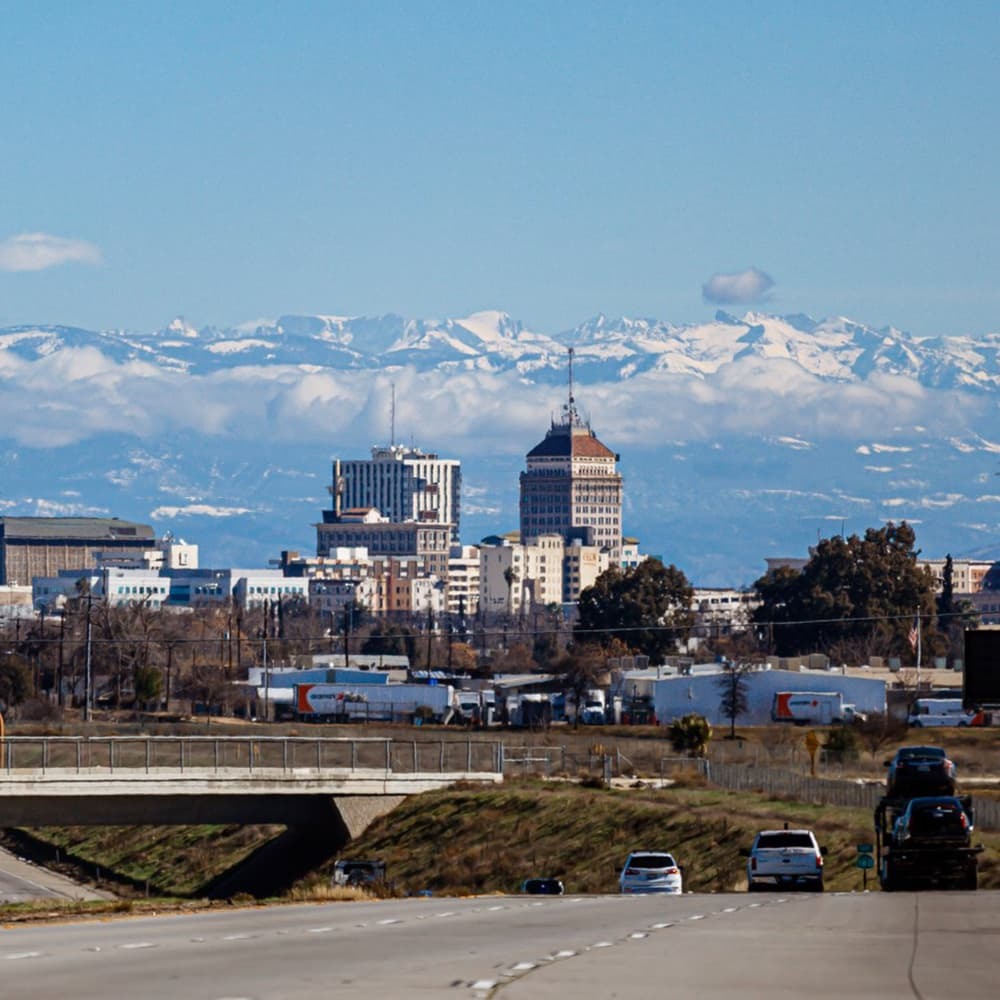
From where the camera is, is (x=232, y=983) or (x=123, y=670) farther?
(x=123, y=670)

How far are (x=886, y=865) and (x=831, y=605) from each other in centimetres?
13513

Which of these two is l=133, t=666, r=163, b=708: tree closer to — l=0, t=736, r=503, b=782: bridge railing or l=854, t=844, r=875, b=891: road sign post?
l=0, t=736, r=503, b=782: bridge railing

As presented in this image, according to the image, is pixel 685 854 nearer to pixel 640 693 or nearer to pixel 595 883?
pixel 595 883

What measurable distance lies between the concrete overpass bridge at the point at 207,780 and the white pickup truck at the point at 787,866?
2763cm

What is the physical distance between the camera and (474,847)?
6994 centimetres

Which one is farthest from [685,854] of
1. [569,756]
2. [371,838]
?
[569,756]

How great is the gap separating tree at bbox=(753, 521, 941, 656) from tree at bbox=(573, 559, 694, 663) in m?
8.04

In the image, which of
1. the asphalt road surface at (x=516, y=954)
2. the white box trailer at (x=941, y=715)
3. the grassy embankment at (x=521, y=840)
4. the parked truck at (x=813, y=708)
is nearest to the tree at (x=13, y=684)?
the parked truck at (x=813, y=708)

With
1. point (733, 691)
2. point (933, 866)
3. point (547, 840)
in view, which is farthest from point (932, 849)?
point (733, 691)

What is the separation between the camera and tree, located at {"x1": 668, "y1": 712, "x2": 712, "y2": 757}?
3745 inches

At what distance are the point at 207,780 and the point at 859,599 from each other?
114033 millimetres

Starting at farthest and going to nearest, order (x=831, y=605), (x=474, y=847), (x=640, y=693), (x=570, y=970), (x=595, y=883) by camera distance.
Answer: (x=831, y=605)
(x=640, y=693)
(x=474, y=847)
(x=595, y=883)
(x=570, y=970)

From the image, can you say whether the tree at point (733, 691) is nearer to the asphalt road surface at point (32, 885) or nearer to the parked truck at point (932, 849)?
the asphalt road surface at point (32, 885)

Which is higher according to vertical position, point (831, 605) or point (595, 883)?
point (831, 605)
